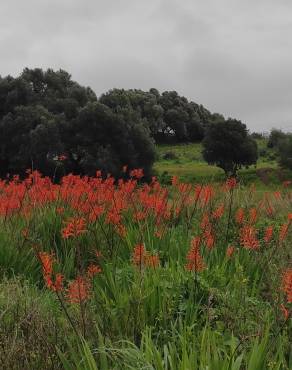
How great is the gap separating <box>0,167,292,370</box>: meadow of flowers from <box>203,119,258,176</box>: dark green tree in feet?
164

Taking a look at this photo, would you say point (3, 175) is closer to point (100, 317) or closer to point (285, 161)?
point (285, 161)

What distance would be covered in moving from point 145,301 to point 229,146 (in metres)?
53.6

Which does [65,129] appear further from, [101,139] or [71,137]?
[101,139]

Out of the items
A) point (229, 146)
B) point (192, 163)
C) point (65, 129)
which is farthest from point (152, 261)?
point (192, 163)

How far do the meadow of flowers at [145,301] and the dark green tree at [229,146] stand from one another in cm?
5006

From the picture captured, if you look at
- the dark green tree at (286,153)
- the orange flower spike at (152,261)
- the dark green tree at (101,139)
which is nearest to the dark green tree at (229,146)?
the dark green tree at (286,153)

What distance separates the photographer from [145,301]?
4.31 metres

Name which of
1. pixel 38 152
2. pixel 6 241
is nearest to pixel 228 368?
pixel 6 241

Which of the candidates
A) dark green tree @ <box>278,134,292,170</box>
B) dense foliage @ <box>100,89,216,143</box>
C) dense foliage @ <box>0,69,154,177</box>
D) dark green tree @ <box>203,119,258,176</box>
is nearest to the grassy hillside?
dark green tree @ <box>278,134,292,170</box>

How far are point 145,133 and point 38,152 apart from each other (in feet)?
28.6

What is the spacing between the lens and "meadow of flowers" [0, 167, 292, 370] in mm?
3270

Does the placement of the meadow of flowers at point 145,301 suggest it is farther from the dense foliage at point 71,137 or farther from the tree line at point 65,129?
the dense foliage at point 71,137

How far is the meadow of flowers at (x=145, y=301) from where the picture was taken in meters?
3.27

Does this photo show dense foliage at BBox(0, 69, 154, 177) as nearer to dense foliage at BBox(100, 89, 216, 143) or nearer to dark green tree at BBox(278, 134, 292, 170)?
dark green tree at BBox(278, 134, 292, 170)
